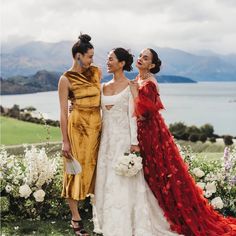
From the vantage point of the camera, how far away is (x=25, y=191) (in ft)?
25.3

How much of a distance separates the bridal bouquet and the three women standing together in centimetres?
11

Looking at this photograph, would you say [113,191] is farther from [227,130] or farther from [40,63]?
[40,63]

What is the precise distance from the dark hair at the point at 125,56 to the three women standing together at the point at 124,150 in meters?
0.01

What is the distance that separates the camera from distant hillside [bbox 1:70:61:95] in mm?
56562

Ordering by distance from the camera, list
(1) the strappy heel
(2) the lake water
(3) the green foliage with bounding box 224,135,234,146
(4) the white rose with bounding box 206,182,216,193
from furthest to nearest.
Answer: (3) the green foliage with bounding box 224,135,234,146 < (2) the lake water < (4) the white rose with bounding box 206,182,216,193 < (1) the strappy heel

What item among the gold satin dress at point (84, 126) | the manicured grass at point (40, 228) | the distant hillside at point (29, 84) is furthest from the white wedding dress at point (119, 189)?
the distant hillside at point (29, 84)

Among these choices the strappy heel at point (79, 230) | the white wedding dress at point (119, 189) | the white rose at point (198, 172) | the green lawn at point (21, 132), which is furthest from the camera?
the green lawn at point (21, 132)

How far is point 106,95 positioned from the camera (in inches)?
258

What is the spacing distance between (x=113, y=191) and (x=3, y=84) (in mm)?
53444

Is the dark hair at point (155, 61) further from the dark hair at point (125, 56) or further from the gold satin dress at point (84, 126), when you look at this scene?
the gold satin dress at point (84, 126)

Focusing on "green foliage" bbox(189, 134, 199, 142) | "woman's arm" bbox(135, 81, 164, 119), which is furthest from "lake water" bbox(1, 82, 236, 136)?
"green foliage" bbox(189, 134, 199, 142)

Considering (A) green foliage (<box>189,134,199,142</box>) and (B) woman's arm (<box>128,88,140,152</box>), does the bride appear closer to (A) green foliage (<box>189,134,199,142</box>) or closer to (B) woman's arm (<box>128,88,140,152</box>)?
(B) woman's arm (<box>128,88,140,152</box>)

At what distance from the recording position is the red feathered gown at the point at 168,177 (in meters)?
6.66

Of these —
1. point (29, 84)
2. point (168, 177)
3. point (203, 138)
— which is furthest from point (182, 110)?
point (168, 177)
